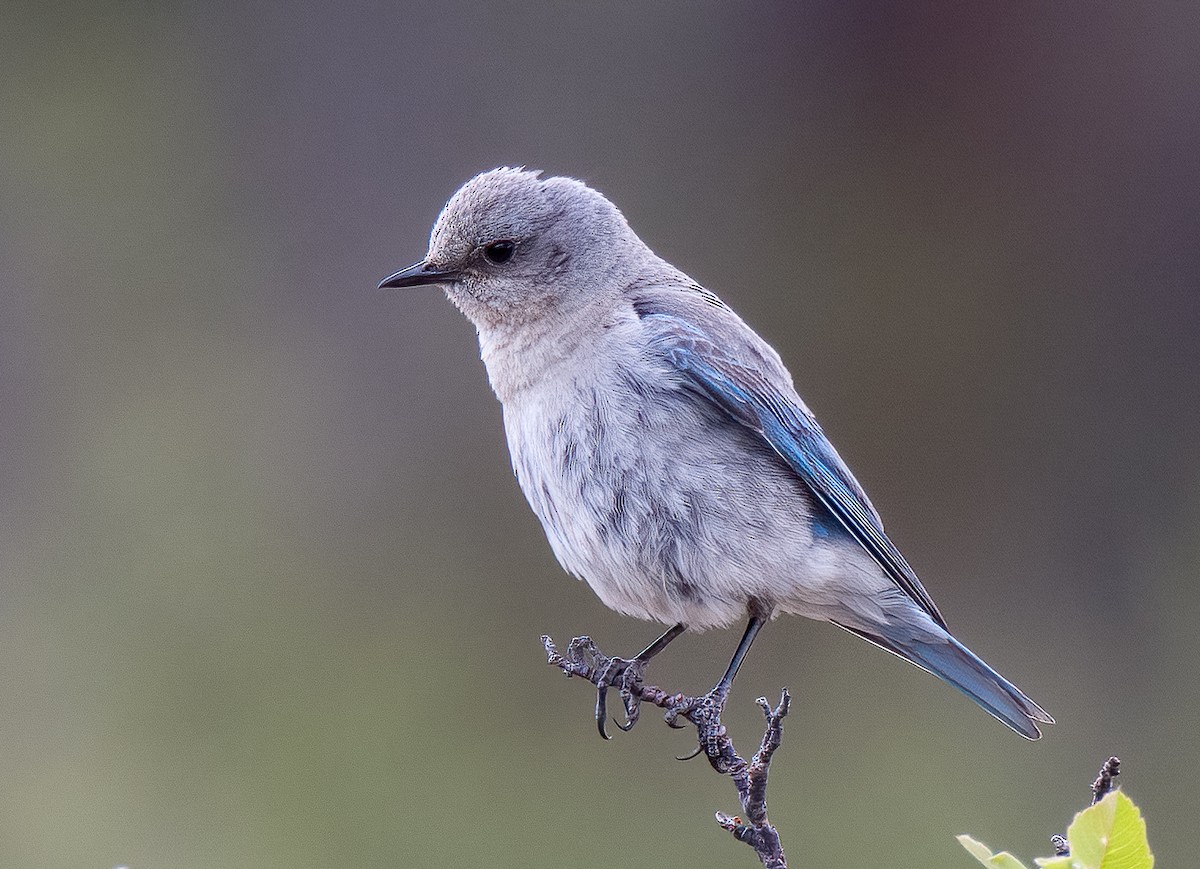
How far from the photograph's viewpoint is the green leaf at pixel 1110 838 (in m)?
2.25

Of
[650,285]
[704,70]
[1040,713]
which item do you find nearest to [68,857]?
[650,285]

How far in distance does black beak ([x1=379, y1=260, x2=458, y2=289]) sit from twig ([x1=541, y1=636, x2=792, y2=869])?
4.20ft

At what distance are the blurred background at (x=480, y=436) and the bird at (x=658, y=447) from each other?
2961 millimetres

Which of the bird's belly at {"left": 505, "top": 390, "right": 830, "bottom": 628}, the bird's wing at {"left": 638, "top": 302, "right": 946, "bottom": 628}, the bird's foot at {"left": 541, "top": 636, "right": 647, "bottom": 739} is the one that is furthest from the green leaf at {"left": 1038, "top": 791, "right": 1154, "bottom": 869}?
the bird's wing at {"left": 638, "top": 302, "right": 946, "bottom": 628}

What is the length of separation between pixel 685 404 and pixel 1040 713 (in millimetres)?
1357

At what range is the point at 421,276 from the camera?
14.3ft

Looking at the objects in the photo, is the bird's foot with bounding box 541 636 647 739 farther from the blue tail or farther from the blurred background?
the blurred background

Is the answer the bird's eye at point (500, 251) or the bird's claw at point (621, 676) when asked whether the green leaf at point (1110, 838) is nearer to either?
the bird's claw at point (621, 676)

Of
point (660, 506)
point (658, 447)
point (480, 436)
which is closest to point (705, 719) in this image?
point (660, 506)

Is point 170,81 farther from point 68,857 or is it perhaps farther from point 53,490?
point 68,857

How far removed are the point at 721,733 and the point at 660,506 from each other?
0.68 meters

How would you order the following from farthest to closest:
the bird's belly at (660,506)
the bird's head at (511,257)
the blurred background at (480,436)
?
the blurred background at (480,436), the bird's head at (511,257), the bird's belly at (660,506)

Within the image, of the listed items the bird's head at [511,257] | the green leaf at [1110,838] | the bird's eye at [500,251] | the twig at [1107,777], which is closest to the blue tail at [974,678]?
the twig at [1107,777]

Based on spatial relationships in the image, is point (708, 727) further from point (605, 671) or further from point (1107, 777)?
point (1107, 777)
